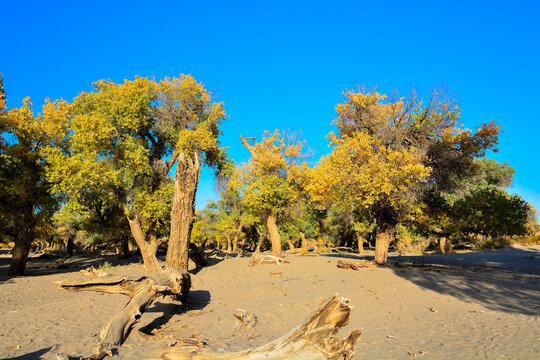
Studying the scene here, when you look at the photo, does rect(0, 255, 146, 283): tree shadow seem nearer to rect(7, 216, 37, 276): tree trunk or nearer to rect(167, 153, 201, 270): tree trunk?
rect(7, 216, 37, 276): tree trunk

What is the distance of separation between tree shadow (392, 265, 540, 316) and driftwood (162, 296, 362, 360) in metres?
6.36

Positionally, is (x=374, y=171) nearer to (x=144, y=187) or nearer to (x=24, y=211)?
(x=144, y=187)

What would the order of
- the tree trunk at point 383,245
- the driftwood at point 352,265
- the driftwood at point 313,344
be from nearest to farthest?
the driftwood at point 313,344 < the driftwood at point 352,265 < the tree trunk at point 383,245

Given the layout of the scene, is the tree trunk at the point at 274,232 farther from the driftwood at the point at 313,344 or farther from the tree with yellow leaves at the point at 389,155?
the driftwood at the point at 313,344

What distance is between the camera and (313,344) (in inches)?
164

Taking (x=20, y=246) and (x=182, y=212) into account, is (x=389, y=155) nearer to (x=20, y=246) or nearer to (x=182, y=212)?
(x=182, y=212)

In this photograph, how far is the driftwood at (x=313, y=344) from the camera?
161 inches

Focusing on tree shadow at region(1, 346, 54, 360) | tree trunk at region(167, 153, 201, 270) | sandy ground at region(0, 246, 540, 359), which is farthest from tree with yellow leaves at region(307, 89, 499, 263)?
tree shadow at region(1, 346, 54, 360)

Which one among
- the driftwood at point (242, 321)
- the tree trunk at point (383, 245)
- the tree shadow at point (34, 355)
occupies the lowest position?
the tree shadow at point (34, 355)

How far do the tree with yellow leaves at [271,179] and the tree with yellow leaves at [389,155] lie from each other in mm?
3964

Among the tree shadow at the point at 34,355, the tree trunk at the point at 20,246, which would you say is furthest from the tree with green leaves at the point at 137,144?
the tree shadow at the point at 34,355

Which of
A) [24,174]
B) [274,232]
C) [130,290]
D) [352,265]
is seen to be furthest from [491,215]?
Answer: [24,174]

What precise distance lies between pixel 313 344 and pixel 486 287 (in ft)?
31.8

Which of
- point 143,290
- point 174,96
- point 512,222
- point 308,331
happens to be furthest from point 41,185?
point 512,222
